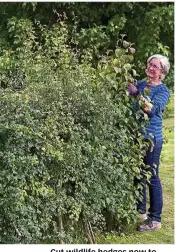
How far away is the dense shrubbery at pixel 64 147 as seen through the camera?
11.5 feet

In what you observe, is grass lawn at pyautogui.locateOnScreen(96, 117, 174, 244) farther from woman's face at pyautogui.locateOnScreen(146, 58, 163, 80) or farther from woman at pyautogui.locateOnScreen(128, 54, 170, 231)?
woman's face at pyautogui.locateOnScreen(146, 58, 163, 80)

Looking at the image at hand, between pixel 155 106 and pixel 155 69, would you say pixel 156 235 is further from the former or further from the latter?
pixel 155 69

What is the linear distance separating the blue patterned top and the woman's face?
3.6 inches

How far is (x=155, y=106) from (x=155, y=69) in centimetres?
35

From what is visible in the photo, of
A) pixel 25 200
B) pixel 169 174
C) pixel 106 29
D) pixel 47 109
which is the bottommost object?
pixel 169 174

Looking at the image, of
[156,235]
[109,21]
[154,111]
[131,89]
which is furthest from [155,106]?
[109,21]

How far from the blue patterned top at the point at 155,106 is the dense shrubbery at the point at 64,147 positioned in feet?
0.54

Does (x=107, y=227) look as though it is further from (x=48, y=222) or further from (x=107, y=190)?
(x=48, y=222)

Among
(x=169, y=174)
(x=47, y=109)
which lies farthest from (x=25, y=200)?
(x=169, y=174)

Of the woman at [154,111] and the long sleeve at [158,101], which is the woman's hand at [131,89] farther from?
the long sleeve at [158,101]

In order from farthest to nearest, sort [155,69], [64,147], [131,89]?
[155,69], [131,89], [64,147]

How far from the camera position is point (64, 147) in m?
3.75

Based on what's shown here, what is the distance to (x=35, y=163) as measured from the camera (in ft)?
11.5

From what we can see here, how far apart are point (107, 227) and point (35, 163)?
1326 millimetres
